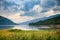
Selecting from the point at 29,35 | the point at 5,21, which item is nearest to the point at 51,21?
the point at 29,35

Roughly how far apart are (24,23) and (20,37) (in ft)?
0.87

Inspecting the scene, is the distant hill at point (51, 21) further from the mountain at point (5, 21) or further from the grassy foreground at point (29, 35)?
the mountain at point (5, 21)

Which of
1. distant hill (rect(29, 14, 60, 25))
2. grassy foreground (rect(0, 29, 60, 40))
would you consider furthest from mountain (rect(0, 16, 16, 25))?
distant hill (rect(29, 14, 60, 25))

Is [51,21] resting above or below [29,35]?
above

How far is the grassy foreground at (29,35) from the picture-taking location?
2420 millimetres

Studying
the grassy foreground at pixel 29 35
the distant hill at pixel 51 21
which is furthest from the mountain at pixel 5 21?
the distant hill at pixel 51 21

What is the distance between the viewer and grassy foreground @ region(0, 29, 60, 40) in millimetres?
2420

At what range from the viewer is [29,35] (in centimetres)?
244

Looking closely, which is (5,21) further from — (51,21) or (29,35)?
(51,21)

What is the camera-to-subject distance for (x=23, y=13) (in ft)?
8.26

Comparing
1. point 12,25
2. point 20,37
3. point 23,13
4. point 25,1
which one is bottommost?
point 20,37

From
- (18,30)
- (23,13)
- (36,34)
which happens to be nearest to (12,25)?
(18,30)

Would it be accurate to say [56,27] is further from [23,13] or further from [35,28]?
[23,13]

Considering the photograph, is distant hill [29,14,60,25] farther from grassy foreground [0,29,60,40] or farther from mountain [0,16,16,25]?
mountain [0,16,16,25]
